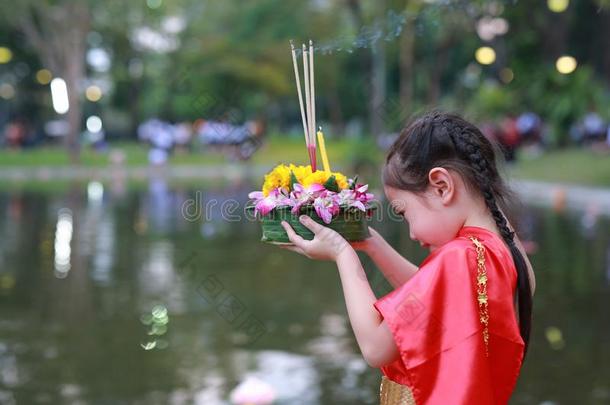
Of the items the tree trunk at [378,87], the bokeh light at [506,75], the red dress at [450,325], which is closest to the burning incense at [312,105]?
the red dress at [450,325]

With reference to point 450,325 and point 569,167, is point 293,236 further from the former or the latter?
point 569,167

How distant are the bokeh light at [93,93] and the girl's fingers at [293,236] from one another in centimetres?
5917

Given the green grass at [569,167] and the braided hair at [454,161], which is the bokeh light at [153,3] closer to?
the green grass at [569,167]

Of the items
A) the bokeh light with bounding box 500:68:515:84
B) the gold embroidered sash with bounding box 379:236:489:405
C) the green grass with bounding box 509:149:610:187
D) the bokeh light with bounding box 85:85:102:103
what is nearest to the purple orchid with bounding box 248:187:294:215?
the gold embroidered sash with bounding box 379:236:489:405

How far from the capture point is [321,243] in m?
2.25

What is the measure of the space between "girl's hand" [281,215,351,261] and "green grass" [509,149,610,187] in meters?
20.1

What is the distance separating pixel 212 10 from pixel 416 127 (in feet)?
181

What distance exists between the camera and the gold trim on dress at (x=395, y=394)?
2.22 metres

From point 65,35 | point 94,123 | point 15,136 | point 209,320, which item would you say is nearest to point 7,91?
point 15,136

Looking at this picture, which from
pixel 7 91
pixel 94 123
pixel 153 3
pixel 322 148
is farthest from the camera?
pixel 94 123

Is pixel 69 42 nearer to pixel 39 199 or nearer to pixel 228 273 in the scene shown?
pixel 39 199

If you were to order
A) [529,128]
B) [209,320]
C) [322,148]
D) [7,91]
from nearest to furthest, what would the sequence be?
1. [322,148]
2. [209,320]
3. [529,128]
4. [7,91]

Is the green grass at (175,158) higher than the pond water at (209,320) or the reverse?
higher

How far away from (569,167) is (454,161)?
24.4 metres
